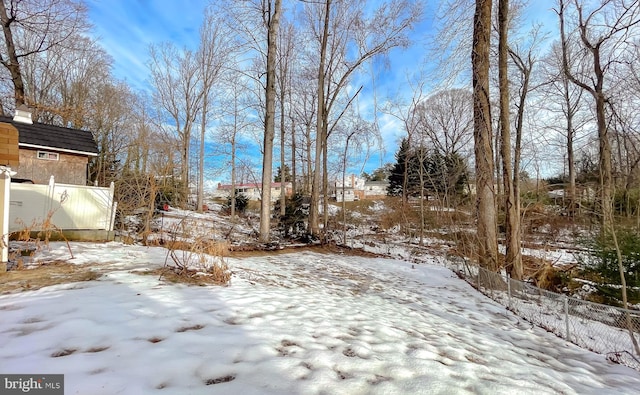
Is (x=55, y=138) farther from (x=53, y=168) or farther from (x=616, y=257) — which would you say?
(x=616, y=257)

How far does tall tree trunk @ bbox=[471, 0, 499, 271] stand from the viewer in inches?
259

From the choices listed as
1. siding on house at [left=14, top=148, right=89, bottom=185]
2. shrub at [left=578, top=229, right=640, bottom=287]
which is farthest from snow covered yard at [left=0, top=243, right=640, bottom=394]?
siding on house at [left=14, top=148, right=89, bottom=185]

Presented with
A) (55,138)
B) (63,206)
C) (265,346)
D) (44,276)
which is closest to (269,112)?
(63,206)

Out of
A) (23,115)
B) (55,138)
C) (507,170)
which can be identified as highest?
(23,115)

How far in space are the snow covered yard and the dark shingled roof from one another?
1206 centimetres

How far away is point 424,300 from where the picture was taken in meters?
5.48

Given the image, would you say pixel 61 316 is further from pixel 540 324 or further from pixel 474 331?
pixel 540 324

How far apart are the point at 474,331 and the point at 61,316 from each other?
4360 mm

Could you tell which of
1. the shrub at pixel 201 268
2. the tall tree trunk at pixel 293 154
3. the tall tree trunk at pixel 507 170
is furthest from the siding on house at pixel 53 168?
the tall tree trunk at pixel 507 170

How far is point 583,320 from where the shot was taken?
15.1ft

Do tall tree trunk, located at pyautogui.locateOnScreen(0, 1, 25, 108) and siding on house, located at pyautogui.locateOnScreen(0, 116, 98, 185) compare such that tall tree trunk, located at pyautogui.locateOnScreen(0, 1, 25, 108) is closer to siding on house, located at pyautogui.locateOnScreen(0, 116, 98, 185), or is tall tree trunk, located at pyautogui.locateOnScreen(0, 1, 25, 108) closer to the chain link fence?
siding on house, located at pyautogui.locateOnScreen(0, 116, 98, 185)

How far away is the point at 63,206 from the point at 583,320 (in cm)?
1210

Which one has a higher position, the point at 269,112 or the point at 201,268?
the point at 269,112

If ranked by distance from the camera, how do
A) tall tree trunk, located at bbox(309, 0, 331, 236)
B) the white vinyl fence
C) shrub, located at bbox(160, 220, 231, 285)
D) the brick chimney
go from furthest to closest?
tall tree trunk, located at bbox(309, 0, 331, 236)
the brick chimney
the white vinyl fence
shrub, located at bbox(160, 220, 231, 285)
